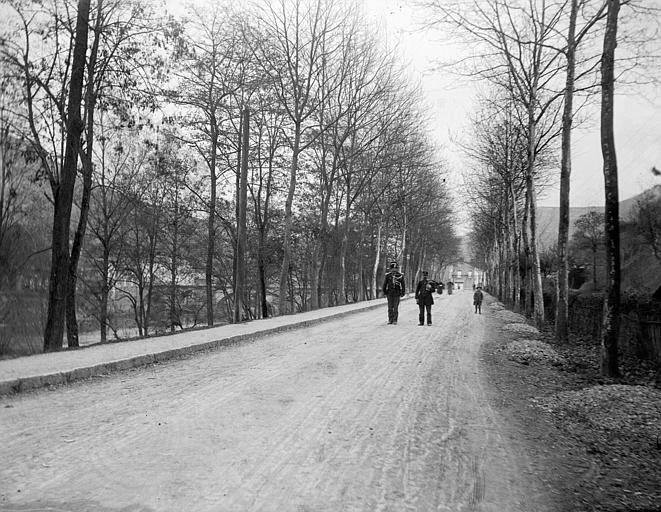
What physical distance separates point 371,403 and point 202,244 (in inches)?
1199

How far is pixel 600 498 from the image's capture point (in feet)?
12.1

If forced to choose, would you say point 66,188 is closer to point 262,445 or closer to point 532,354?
point 262,445

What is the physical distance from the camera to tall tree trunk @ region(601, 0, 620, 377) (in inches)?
327

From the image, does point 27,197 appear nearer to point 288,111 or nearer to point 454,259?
point 288,111

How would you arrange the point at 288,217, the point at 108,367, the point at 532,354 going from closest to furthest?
1. the point at 108,367
2. the point at 532,354
3. the point at 288,217

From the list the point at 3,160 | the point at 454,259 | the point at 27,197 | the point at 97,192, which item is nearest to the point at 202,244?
the point at 97,192

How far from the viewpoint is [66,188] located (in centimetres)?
1351

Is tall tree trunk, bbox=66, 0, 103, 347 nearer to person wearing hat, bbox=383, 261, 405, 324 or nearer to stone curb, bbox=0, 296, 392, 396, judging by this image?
stone curb, bbox=0, 296, 392, 396

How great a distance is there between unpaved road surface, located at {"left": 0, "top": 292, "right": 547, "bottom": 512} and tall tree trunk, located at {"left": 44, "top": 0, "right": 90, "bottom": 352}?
680cm

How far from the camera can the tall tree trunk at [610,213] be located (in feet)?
27.3

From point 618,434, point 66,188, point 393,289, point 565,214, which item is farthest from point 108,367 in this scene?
point 565,214

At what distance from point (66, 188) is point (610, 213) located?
41.2ft

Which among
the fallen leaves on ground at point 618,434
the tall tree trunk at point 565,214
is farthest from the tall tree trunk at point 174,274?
the fallen leaves on ground at point 618,434

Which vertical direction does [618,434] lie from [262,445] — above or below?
below
